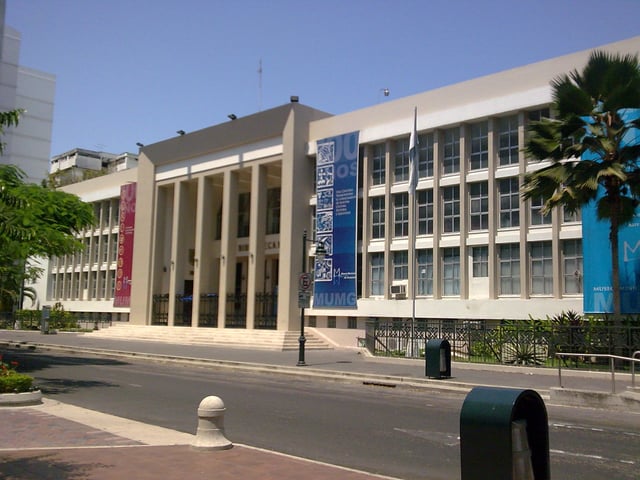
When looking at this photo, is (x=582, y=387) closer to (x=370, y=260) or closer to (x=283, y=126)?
(x=370, y=260)

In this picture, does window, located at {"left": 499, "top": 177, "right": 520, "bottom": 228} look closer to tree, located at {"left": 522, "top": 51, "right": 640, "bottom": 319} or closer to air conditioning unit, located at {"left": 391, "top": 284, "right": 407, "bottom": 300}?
air conditioning unit, located at {"left": 391, "top": 284, "right": 407, "bottom": 300}

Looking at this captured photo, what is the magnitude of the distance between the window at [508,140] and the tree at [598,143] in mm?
8678

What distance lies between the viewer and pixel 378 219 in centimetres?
3691

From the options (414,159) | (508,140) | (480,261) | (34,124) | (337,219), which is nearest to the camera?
(508,140)

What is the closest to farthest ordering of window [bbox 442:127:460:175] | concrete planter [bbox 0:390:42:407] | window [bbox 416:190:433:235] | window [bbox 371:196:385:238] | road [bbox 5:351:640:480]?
road [bbox 5:351:640:480], concrete planter [bbox 0:390:42:407], window [bbox 442:127:460:175], window [bbox 416:190:433:235], window [bbox 371:196:385:238]

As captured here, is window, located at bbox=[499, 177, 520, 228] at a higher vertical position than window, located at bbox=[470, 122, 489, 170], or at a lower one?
lower

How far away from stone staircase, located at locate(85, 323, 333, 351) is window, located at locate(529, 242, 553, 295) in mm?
11746

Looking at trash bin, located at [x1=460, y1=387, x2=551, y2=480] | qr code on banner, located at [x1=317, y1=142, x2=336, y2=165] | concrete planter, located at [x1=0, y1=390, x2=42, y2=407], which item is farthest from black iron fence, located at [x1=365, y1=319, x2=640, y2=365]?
trash bin, located at [x1=460, y1=387, x2=551, y2=480]

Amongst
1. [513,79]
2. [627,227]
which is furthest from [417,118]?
[627,227]

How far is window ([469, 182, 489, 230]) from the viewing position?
32469 mm

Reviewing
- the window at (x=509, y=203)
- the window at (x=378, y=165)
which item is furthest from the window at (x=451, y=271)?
the window at (x=378, y=165)

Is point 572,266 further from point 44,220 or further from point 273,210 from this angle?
point 273,210

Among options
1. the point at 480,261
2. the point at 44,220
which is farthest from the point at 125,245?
the point at 44,220

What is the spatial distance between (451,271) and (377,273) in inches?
185
